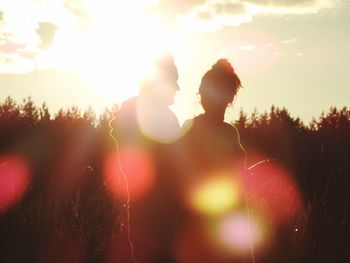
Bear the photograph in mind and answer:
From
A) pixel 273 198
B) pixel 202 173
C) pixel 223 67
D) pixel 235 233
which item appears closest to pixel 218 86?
pixel 223 67

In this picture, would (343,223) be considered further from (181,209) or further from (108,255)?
(181,209)

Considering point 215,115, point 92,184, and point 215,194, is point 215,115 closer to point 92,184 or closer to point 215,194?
point 215,194

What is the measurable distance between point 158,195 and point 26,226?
9.66 feet

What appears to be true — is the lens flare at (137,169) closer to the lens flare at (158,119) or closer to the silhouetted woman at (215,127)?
the lens flare at (158,119)

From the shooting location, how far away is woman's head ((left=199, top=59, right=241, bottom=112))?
3.66 metres

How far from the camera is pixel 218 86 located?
372cm

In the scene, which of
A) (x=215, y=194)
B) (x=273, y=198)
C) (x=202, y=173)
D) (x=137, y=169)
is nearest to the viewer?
(x=215, y=194)

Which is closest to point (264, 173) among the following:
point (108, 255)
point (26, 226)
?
point (108, 255)

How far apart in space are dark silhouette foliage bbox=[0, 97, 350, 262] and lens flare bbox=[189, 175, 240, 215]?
2801mm

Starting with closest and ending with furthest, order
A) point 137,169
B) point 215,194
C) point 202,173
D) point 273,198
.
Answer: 1. point 215,194
2. point 202,173
3. point 137,169
4. point 273,198

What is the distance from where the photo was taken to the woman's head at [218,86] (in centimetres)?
366

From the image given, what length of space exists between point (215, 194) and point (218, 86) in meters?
0.74

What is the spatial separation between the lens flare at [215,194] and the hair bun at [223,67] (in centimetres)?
71

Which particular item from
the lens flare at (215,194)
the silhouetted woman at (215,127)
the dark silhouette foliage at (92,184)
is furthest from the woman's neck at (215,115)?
the dark silhouette foliage at (92,184)
